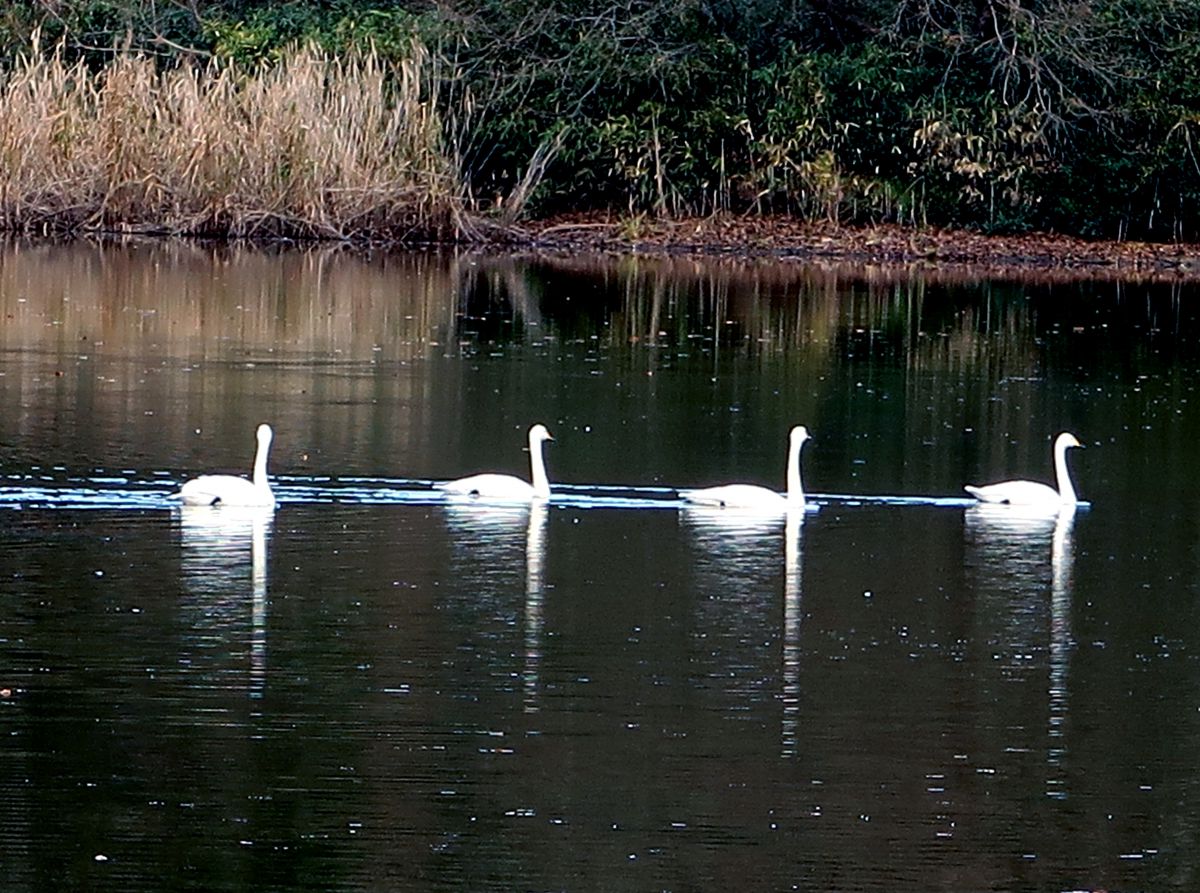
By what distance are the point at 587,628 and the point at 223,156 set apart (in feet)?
75.5

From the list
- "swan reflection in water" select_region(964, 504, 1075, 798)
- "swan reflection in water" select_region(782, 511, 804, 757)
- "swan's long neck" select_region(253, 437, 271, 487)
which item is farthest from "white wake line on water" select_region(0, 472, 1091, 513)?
"swan reflection in water" select_region(782, 511, 804, 757)

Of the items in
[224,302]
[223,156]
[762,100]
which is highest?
[762,100]

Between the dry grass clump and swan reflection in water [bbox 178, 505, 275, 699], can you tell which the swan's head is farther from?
the dry grass clump

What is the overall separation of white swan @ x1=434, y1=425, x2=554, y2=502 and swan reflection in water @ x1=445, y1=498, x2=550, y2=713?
58mm

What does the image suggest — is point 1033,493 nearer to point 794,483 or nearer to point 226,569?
point 794,483

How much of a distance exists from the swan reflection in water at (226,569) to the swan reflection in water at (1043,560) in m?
3.28

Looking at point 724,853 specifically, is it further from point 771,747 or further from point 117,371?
point 117,371

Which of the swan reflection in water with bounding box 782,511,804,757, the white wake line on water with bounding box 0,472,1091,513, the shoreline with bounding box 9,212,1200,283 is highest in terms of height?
the shoreline with bounding box 9,212,1200,283

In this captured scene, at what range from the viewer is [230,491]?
14.5 m

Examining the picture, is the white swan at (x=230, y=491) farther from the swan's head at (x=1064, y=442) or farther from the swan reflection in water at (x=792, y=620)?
the swan's head at (x=1064, y=442)

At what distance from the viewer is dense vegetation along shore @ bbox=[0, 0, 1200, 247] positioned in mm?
37188

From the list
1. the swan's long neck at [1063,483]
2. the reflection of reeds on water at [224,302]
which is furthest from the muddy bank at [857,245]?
the swan's long neck at [1063,483]

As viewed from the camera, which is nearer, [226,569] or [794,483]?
[226,569]

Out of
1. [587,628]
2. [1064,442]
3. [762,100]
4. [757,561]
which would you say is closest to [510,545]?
[757,561]
